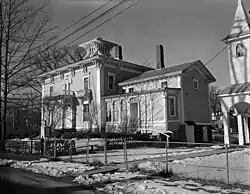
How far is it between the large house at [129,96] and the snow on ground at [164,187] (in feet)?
59.4

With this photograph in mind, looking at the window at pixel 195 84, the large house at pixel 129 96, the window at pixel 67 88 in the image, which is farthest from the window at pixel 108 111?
the window at pixel 195 84

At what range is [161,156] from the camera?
1560cm

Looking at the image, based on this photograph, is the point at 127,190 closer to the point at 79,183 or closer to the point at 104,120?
the point at 79,183

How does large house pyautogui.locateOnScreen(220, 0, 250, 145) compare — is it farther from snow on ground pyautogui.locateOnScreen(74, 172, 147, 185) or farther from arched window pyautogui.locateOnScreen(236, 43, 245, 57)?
snow on ground pyautogui.locateOnScreen(74, 172, 147, 185)

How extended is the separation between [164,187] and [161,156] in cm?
778

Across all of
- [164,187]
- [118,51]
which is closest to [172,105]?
[118,51]

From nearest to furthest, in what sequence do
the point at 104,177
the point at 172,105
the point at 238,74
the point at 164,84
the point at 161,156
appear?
the point at 104,177 → the point at 161,156 → the point at 238,74 → the point at 172,105 → the point at 164,84

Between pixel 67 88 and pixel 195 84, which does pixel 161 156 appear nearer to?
pixel 195 84

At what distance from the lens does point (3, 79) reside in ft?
69.1

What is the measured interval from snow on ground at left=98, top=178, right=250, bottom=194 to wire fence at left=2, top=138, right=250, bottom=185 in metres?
0.92

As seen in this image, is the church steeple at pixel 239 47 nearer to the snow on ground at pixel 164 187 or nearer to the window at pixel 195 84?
the window at pixel 195 84

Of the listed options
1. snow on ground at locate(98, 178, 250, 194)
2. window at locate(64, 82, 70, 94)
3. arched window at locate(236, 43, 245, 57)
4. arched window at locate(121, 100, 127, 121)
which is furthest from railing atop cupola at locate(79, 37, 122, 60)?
snow on ground at locate(98, 178, 250, 194)

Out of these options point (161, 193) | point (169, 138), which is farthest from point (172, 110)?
point (161, 193)

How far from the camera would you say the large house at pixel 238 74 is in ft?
67.9
